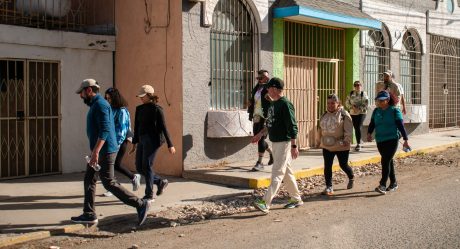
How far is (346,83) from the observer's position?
1474cm

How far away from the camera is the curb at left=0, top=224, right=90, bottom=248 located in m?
6.04

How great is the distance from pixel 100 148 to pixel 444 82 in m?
16.6

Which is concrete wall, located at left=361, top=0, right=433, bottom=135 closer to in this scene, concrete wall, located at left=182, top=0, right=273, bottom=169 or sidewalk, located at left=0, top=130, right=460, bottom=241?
sidewalk, located at left=0, top=130, right=460, bottom=241

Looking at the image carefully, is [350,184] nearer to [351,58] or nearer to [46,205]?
[46,205]

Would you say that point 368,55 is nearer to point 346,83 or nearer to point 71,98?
point 346,83

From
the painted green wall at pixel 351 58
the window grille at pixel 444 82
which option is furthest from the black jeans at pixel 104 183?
the window grille at pixel 444 82

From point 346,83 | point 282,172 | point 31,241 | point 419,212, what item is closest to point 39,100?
point 31,241

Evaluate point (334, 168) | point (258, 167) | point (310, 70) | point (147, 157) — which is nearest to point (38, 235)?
point (147, 157)

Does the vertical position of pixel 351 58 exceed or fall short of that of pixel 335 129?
it exceeds it

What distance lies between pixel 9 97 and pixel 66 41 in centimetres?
148

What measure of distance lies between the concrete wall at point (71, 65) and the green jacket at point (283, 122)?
466 cm

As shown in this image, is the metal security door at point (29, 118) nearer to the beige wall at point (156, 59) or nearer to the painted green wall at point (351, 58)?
the beige wall at point (156, 59)

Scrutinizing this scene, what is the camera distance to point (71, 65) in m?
10.5

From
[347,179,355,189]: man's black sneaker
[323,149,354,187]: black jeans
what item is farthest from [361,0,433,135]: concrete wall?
[323,149,354,187]: black jeans
